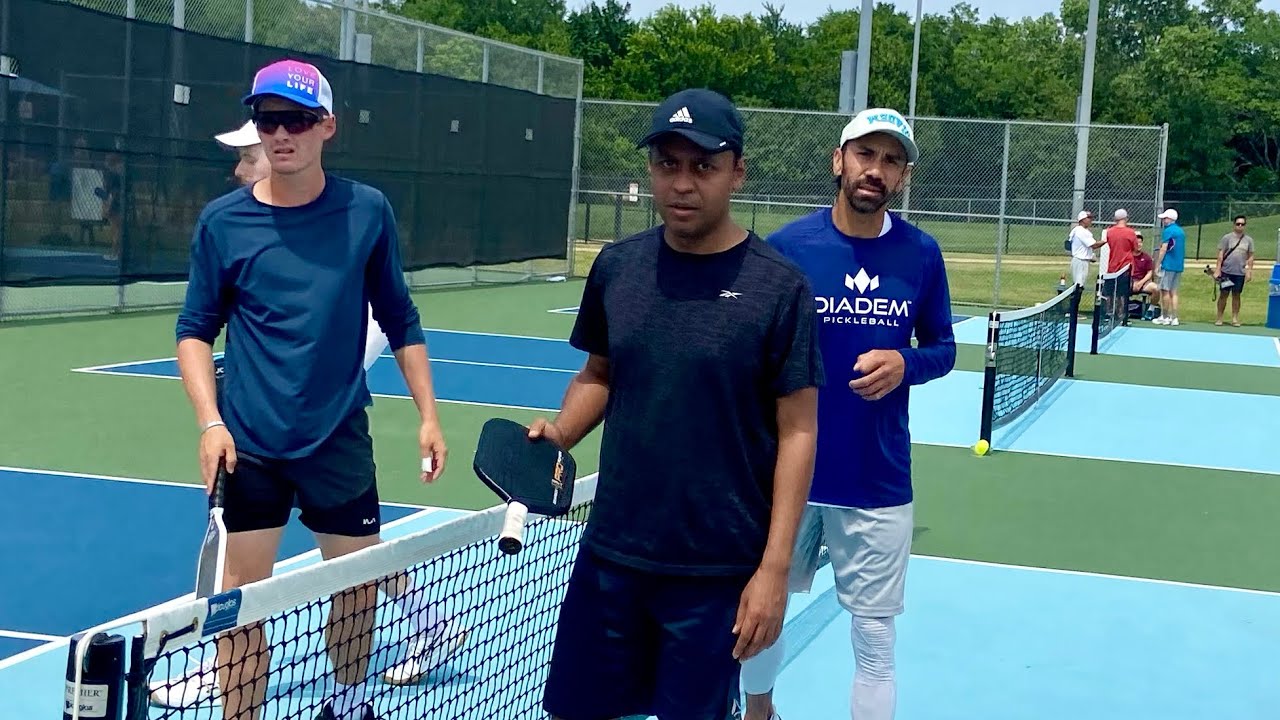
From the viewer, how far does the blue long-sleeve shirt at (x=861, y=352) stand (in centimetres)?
Answer: 440

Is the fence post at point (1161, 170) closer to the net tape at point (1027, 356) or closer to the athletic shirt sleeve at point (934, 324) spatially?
the net tape at point (1027, 356)

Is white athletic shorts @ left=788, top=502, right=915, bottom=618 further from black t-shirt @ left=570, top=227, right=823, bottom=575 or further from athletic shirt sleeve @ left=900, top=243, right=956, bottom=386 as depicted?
black t-shirt @ left=570, top=227, right=823, bottom=575

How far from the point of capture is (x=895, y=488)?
4.43 metres

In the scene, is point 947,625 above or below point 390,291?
below

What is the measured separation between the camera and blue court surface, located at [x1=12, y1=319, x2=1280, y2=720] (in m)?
5.43

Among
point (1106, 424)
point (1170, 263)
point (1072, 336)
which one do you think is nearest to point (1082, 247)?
point (1170, 263)

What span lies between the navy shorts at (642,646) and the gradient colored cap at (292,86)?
1.48 m

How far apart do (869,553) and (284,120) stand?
202 centimetres

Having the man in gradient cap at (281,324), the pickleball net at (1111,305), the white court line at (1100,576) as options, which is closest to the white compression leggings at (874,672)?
the man in gradient cap at (281,324)

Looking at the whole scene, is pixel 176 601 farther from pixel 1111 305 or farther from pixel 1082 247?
pixel 1111 305

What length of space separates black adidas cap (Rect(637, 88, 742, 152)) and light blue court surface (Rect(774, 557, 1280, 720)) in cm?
261

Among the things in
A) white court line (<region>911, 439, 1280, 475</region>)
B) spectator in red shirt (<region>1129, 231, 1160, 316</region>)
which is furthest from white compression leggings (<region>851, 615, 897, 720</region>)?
spectator in red shirt (<region>1129, 231, 1160, 316</region>)

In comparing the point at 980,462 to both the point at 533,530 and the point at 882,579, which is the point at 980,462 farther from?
the point at 882,579

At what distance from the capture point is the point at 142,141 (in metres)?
16.3
